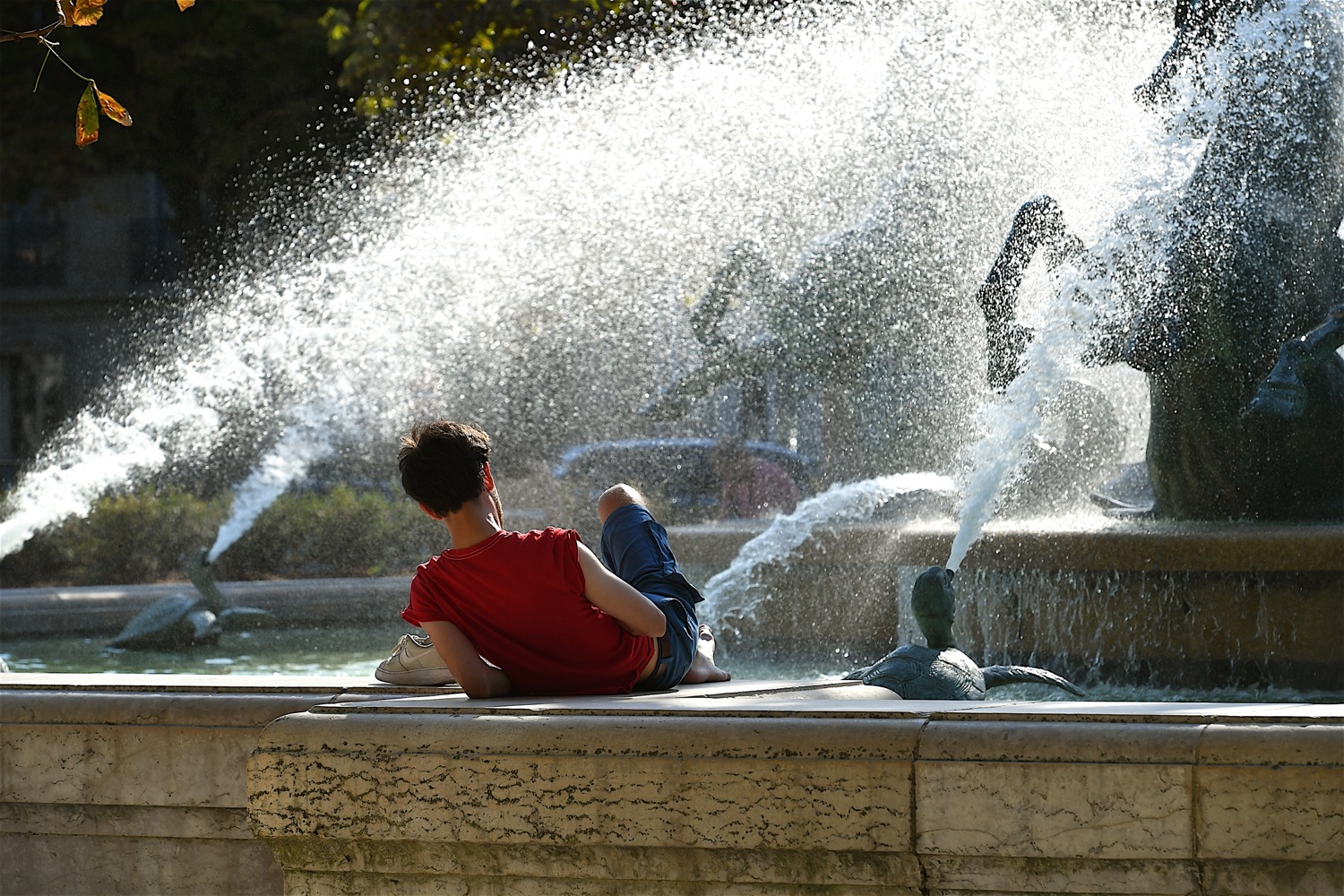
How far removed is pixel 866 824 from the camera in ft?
8.50

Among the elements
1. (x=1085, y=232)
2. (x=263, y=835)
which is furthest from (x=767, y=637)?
(x=263, y=835)

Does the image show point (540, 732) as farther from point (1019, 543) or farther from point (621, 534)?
point (1019, 543)

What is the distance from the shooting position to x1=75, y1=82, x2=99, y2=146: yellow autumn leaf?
10.1 feet

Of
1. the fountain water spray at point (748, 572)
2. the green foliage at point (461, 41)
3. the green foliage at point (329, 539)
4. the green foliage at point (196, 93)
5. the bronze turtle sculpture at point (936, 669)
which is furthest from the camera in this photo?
the green foliage at point (196, 93)

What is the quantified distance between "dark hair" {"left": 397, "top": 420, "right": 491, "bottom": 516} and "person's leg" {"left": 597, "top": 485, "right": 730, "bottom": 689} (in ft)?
1.55

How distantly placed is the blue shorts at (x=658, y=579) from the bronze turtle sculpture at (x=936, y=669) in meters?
0.46

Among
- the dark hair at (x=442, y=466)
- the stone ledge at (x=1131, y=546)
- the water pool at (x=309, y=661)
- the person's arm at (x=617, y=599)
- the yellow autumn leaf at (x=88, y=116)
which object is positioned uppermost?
the yellow autumn leaf at (x=88, y=116)

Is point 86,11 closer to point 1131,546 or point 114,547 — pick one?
point 1131,546

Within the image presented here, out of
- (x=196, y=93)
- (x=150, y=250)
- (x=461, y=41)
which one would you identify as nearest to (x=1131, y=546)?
(x=461, y=41)

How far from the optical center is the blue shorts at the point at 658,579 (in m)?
3.48

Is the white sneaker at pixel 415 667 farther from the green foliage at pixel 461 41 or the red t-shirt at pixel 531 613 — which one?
the green foliage at pixel 461 41

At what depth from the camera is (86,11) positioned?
3256 mm

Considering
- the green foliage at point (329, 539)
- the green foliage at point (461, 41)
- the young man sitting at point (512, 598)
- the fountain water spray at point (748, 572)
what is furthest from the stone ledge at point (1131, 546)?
the green foliage at point (461, 41)

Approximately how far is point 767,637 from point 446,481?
3.92 m
